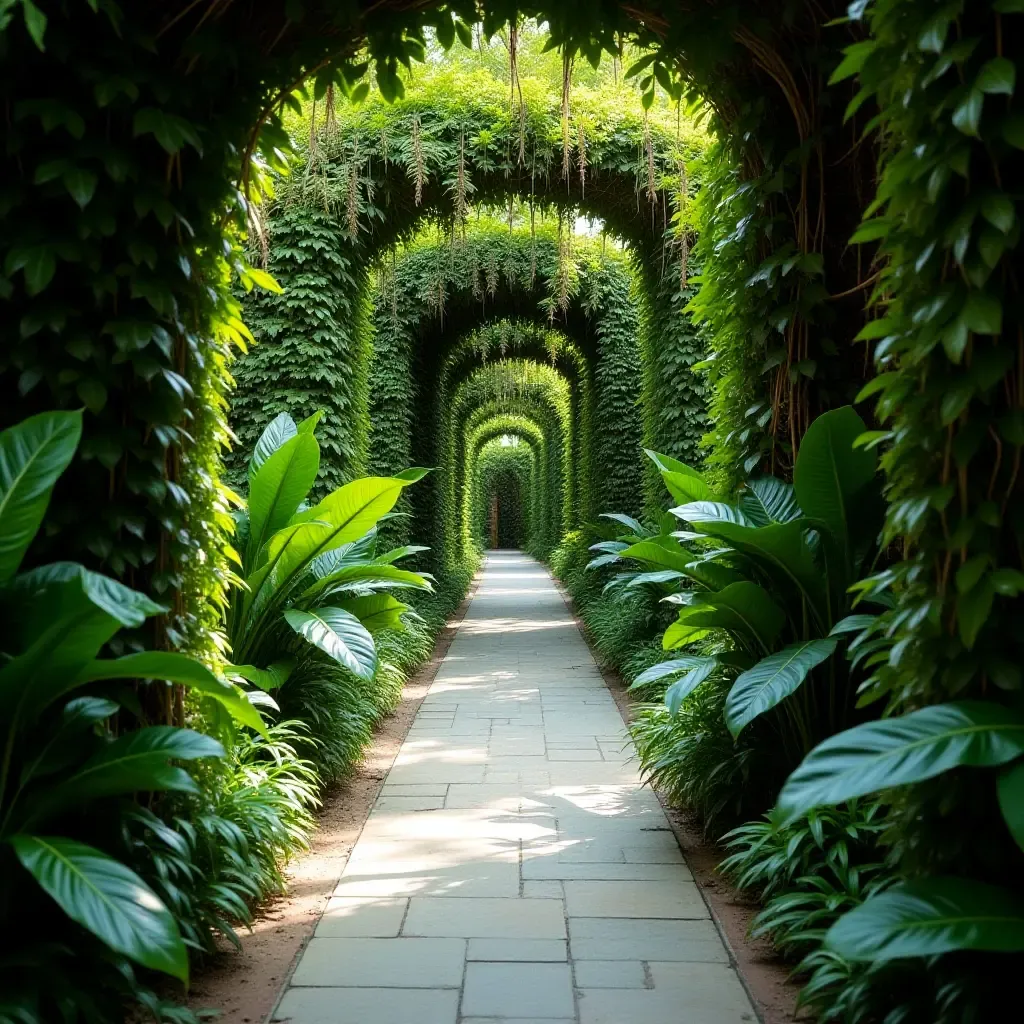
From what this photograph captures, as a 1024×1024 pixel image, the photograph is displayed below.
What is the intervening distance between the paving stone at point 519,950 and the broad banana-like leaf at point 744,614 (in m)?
1.32

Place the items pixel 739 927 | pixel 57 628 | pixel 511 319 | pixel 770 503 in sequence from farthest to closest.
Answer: pixel 511 319
pixel 770 503
pixel 739 927
pixel 57 628

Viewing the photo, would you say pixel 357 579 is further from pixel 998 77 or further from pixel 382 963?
pixel 998 77

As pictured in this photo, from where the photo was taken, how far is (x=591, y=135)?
8.06 m

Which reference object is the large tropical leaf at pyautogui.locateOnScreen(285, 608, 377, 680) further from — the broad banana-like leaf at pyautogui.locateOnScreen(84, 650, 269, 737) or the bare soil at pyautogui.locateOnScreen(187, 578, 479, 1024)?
the broad banana-like leaf at pyautogui.locateOnScreen(84, 650, 269, 737)

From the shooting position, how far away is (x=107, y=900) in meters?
1.96

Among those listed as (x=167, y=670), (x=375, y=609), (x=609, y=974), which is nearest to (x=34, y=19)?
(x=167, y=670)

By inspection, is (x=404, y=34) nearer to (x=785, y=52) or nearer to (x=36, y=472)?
(x=785, y=52)

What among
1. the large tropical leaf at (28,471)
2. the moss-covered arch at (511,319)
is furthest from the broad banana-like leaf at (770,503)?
the moss-covered arch at (511,319)

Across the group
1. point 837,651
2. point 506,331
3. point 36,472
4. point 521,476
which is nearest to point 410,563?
point 506,331

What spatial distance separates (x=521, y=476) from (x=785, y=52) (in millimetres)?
38804

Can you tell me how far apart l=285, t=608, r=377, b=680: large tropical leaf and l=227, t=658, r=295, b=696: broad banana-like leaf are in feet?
0.92

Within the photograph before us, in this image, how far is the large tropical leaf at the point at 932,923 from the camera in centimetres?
181

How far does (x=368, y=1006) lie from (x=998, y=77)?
2.78 m

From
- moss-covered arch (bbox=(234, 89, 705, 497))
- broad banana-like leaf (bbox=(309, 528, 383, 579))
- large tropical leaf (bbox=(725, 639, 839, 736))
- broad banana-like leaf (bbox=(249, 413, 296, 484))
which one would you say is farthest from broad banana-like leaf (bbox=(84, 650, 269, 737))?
moss-covered arch (bbox=(234, 89, 705, 497))
